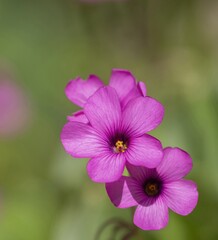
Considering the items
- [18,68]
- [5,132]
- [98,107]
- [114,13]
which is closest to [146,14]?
[114,13]

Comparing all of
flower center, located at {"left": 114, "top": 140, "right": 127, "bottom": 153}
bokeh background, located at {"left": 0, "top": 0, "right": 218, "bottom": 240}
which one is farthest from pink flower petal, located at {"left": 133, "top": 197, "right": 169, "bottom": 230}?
bokeh background, located at {"left": 0, "top": 0, "right": 218, "bottom": 240}

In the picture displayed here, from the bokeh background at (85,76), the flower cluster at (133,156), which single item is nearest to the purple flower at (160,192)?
the flower cluster at (133,156)

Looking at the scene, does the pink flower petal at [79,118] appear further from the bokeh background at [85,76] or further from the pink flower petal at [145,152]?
the bokeh background at [85,76]

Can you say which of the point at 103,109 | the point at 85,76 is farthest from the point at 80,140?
the point at 85,76

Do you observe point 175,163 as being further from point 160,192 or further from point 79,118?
point 79,118

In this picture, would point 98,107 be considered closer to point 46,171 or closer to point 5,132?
point 46,171

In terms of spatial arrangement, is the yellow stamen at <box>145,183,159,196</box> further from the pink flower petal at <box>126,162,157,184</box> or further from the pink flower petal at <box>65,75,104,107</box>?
the pink flower petal at <box>65,75,104,107</box>
